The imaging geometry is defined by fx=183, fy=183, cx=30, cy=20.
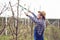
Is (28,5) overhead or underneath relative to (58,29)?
overhead

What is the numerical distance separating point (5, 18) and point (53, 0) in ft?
1.74

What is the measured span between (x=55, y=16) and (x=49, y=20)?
81mm

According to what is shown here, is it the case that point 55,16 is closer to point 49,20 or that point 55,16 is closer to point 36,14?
point 49,20

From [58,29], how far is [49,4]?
0.91ft

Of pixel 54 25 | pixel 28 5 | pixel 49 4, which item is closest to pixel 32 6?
pixel 28 5

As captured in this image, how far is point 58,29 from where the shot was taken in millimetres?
1878

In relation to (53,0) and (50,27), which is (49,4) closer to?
(53,0)

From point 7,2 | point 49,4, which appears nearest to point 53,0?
point 49,4

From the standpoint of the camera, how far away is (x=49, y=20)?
1886mm

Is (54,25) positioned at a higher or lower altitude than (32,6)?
lower

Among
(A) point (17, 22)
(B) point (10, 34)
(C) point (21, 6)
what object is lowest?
(B) point (10, 34)

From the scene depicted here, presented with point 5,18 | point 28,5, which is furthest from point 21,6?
point 5,18

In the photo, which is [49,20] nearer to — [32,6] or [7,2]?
[32,6]

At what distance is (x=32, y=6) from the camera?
1.87 m
